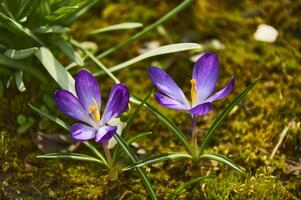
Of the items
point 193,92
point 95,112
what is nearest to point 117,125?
point 95,112

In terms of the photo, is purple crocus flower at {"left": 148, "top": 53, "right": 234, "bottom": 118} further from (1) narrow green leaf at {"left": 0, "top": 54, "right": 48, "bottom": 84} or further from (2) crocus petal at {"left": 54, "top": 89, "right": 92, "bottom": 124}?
(1) narrow green leaf at {"left": 0, "top": 54, "right": 48, "bottom": 84}

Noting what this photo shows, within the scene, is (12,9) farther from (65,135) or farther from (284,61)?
(284,61)

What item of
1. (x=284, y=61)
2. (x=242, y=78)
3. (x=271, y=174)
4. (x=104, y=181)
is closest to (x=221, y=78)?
(x=242, y=78)

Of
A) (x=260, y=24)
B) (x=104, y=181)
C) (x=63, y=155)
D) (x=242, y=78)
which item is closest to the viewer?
(x=63, y=155)

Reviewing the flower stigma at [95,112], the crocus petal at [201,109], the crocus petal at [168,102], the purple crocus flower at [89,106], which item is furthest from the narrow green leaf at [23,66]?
the crocus petal at [201,109]

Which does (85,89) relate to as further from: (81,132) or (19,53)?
(19,53)

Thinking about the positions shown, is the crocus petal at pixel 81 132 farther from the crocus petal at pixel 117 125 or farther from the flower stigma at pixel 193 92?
the flower stigma at pixel 193 92
